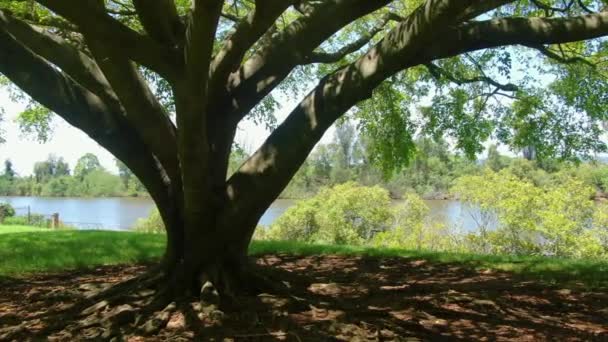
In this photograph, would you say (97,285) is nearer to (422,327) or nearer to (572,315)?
(422,327)

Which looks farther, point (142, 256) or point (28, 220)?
point (28, 220)

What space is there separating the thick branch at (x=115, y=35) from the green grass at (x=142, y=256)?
17.5ft

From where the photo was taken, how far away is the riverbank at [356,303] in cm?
433

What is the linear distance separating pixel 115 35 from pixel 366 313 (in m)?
3.18

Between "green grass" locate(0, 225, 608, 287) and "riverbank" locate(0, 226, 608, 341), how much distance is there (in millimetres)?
41

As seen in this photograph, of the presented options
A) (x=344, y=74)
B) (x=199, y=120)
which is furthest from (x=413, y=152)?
(x=199, y=120)

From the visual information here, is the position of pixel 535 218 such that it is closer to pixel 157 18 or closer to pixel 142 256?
pixel 142 256

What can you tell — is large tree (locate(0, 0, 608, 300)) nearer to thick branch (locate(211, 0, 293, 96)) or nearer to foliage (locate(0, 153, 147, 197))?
thick branch (locate(211, 0, 293, 96))

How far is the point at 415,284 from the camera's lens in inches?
246

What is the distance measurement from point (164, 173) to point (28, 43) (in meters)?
1.88

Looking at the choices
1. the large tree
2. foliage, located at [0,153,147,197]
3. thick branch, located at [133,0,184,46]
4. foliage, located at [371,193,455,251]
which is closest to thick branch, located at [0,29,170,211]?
the large tree

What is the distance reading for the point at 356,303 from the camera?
5.18m

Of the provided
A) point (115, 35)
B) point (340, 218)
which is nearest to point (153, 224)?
point (340, 218)

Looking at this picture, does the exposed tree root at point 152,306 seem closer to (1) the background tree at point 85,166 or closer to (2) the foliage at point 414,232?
(2) the foliage at point 414,232
